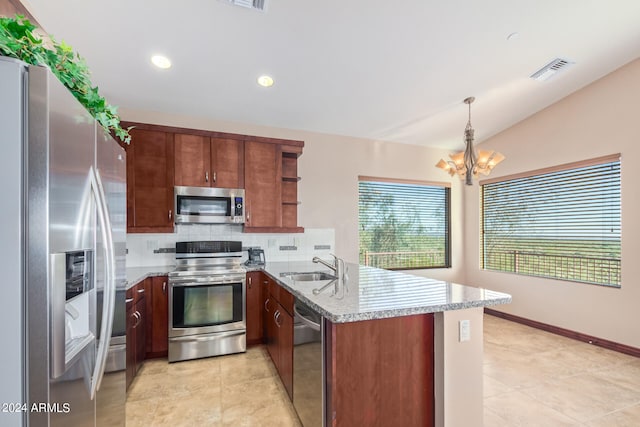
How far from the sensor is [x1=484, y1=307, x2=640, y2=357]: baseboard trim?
3214mm

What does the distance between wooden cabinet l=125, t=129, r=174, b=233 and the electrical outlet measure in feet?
9.35

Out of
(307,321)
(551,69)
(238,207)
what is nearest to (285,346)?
(307,321)

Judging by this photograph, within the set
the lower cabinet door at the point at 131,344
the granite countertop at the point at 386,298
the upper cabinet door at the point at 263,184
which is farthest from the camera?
the upper cabinet door at the point at 263,184

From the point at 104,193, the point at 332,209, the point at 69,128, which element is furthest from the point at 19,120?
the point at 332,209

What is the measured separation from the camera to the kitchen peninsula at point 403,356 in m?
1.50

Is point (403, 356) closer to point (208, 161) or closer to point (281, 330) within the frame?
point (281, 330)

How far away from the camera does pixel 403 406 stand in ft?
5.31

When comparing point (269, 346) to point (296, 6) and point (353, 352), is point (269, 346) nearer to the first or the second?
point (353, 352)

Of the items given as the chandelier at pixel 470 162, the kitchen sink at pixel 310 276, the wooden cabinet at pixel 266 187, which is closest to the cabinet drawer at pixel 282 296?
the kitchen sink at pixel 310 276

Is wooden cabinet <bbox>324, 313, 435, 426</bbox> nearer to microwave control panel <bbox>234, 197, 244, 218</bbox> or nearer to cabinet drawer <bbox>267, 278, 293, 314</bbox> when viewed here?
cabinet drawer <bbox>267, 278, 293, 314</bbox>

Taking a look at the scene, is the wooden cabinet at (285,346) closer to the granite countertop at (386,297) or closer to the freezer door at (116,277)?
the granite countertop at (386,297)

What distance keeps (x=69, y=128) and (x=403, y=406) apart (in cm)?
194

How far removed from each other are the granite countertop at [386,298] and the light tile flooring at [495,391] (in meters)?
1.01

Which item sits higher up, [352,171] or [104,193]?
[352,171]
